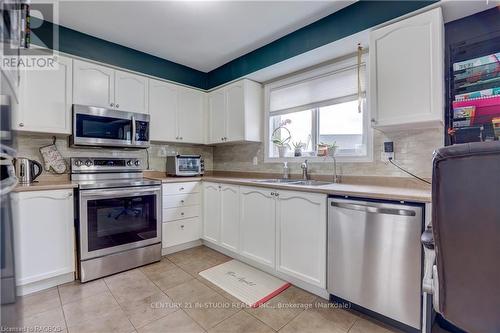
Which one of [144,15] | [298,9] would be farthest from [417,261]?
[144,15]

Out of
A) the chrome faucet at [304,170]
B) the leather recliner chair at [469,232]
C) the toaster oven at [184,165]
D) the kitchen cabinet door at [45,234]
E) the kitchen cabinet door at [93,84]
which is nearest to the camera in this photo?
the leather recliner chair at [469,232]

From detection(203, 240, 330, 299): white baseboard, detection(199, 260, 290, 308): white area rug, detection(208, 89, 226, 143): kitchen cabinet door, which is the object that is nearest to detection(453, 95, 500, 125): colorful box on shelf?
detection(203, 240, 330, 299): white baseboard

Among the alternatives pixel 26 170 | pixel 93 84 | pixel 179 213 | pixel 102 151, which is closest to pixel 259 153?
pixel 179 213

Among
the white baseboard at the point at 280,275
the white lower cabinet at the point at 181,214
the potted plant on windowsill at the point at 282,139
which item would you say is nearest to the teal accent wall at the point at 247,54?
the potted plant on windowsill at the point at 282,139

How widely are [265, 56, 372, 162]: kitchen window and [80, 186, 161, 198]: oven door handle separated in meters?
1.44

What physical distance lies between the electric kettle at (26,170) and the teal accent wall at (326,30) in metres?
2.39

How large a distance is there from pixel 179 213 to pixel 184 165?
2.19ft

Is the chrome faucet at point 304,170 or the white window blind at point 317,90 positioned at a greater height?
the white window blind at point 317,90

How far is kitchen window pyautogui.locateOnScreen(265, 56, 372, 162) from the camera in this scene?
235 cm

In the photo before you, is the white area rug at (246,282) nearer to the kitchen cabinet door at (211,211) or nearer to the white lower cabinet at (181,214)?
the kitchen cabinet door at (211,211)

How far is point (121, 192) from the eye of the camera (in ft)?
7.72

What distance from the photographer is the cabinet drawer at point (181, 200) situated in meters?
2.75

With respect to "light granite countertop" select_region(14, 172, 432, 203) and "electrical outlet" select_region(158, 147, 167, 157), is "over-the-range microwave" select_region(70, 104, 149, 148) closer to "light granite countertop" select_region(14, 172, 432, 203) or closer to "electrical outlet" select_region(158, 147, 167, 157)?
"electrical outlet" select_region(158, 147, 167, 157)

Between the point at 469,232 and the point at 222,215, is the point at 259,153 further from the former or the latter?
the point at 469,232
